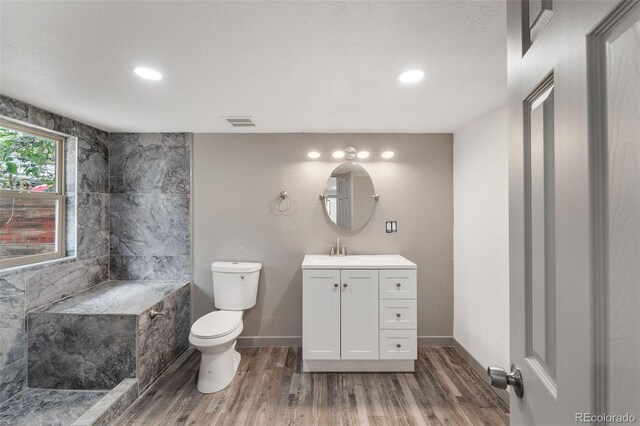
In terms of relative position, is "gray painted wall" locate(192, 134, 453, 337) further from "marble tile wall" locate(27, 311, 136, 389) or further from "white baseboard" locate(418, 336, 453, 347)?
"marble tile wall" locate(27, 311, 136, 389)

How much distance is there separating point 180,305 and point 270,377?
3.61 ft

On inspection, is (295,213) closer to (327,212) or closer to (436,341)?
(327,212)

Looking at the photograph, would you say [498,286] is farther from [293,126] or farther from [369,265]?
[293,126]

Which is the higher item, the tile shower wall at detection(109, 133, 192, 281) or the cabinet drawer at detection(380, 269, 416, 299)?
the tile shower wall at detection(109, 133, 192, 281)

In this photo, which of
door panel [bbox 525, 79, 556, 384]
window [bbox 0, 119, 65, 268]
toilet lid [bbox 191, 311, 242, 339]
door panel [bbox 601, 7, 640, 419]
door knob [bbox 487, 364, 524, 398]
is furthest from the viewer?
toilet lid [bbox 191, 311, 242, 339]

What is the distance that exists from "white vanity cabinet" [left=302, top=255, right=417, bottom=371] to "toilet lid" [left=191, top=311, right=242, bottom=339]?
587mm

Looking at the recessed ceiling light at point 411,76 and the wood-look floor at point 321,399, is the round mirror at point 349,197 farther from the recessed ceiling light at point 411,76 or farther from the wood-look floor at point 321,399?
the wood-look floor at point 321,399

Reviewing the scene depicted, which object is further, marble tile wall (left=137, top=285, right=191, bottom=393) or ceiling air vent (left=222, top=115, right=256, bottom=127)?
ceiling air vent (left=222, top=115, right=256, bottom=127)

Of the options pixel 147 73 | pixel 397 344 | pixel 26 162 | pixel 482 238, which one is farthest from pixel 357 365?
pixel 26 162

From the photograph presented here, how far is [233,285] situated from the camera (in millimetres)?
2795

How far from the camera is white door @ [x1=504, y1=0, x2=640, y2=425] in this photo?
0.41m

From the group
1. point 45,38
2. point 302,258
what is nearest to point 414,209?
point 302,258

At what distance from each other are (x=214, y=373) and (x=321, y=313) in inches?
37.0

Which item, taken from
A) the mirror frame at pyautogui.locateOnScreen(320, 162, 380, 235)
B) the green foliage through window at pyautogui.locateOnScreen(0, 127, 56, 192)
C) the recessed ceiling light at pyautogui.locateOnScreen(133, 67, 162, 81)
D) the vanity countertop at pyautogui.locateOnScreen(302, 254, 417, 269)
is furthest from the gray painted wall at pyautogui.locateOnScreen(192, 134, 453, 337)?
the recessed ceiling light at pyautogui.locateOnScreen(133, 67, 162, 81)
